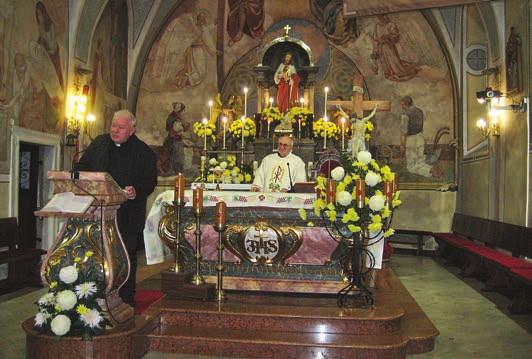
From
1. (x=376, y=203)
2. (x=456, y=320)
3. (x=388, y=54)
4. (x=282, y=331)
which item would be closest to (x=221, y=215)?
(x=282, y=331)

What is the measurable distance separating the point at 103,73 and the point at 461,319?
9.08 metres

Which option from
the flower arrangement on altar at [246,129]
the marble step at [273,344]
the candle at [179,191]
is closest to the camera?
the marble step at [273,344]

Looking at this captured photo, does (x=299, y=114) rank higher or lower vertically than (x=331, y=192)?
higher

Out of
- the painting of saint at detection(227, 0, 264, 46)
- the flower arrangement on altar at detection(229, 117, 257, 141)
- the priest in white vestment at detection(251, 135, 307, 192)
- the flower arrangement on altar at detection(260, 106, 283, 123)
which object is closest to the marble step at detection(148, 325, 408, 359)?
the priest in white vestment at detection(251, 135, 307, 192)

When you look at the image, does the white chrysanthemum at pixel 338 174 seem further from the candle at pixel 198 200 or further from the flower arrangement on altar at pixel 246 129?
the flower arrangement on altar at pixel 246 129

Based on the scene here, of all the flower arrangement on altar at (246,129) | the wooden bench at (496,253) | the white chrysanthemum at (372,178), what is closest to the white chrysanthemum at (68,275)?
the white chrysanthemum at (372,178)

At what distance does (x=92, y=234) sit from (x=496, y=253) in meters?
6.38

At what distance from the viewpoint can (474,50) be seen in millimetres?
12562

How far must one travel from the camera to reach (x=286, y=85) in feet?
38.6

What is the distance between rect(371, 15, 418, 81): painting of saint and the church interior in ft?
0.11

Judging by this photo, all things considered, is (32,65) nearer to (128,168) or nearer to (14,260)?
(14,260)

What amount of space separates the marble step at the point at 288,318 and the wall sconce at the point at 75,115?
6.21 meters

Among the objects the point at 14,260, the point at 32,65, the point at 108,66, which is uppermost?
the point at 108,66

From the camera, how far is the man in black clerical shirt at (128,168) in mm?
5008
